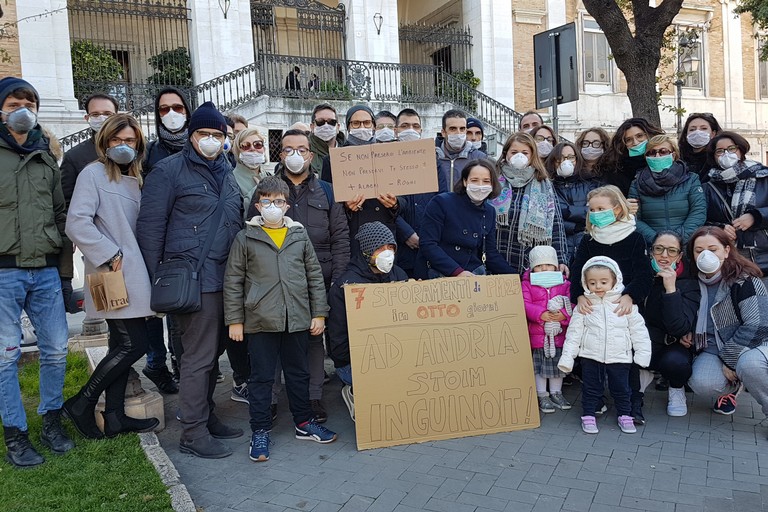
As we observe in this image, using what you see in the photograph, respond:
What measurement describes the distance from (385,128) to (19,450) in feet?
13.1

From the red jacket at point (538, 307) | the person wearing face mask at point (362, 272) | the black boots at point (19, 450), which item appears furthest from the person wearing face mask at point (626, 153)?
the black boots at point (19, 450)

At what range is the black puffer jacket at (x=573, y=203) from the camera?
5824 mm

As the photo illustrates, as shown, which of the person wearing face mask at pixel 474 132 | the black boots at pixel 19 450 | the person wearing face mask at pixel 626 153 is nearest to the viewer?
the black boots at pixel 19 450

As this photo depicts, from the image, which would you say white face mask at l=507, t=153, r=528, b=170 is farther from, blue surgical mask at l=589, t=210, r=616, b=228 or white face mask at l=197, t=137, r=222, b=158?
white face mask at l=197, t=137, r=222, b=158

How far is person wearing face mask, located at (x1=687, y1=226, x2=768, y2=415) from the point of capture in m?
4.57

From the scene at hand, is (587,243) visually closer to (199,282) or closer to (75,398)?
(199,282)

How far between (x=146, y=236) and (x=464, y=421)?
8.59 ft

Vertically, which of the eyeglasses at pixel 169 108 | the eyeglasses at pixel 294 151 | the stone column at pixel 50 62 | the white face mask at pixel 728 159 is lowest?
the white face mask at pixel 728 159

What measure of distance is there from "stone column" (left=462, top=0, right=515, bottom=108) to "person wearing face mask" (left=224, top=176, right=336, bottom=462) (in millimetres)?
18141

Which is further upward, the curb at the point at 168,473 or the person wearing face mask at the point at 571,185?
the person wearing face mask at the point at 571,185

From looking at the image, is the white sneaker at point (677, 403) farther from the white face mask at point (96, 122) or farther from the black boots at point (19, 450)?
the white face mask at point (96, 122)

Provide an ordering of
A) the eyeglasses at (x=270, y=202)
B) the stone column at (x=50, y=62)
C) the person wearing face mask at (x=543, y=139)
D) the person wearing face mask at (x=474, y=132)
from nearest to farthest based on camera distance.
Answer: the eyeglasses at (x=270, y=202)
the person wearing face mask at (x=543, y=139)
the person wearing face mask at (x=474, y=132)
the stone column at (x=50, y=62)

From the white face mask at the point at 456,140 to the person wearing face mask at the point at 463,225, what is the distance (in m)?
0.81

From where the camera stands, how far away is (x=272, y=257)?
14.1 ft
